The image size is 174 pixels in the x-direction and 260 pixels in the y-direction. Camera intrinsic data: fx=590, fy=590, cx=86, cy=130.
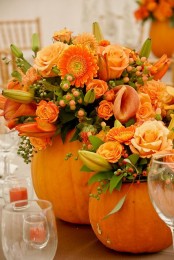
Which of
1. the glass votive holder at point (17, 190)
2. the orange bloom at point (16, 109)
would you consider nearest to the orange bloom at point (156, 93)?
the orange bloom at point (16, 109)

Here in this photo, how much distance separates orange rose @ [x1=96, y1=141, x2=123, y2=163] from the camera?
38.3 inches

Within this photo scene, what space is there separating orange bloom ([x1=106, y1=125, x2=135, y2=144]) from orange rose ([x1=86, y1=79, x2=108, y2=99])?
0.09m

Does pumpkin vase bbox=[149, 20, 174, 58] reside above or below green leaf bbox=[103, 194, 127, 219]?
below

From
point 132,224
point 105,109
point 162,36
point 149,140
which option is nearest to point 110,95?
point 105,109

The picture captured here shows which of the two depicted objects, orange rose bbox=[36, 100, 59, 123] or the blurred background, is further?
the blurred background

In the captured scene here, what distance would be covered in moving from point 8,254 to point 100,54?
403 millimetres

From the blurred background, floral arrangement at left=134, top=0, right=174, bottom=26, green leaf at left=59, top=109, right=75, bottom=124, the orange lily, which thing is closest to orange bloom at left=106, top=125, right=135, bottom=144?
green leaf at left=59, top=109, right=75, bottom=124

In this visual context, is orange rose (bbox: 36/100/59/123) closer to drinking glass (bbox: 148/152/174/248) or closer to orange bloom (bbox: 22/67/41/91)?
orange bloom (bbox: 22/67/41/91)

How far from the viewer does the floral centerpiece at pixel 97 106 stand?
0.98m

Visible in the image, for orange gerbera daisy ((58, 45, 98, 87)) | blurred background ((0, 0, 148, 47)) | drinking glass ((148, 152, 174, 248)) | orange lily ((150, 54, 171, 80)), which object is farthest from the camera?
blurred background ((0, 0, 148, 47))

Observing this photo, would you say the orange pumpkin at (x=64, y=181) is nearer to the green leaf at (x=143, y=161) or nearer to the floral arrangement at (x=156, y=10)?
the green leaf at (x=143, y=161)

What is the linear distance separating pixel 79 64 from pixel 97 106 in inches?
3.4

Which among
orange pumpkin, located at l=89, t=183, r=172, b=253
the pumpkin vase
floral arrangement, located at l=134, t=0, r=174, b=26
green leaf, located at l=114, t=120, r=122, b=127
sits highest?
green leaf, located at l=114, t=120, r=122, b=127

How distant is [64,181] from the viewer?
1126mm
